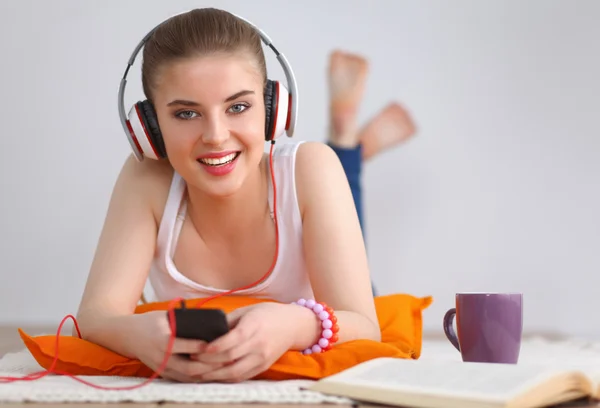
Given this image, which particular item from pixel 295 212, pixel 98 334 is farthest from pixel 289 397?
pixel 295 212

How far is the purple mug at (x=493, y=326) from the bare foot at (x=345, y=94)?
1461 millimetres

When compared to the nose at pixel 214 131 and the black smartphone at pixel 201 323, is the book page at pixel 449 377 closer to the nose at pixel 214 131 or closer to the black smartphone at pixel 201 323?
the black smartphone at pixel 201 323

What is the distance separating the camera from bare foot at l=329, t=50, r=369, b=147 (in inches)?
104

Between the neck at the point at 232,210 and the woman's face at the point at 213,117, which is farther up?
the woman's face at the point at 213,117

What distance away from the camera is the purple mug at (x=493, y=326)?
1201 mm

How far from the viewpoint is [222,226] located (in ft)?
5.18

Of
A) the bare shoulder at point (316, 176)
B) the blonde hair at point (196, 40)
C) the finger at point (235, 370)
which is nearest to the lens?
the finger at point (235, 370)

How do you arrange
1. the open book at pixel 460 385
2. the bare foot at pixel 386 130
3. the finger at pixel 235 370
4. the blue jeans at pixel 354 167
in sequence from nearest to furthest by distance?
the open book at pixel 460 385
the finger at pixel 235 370
the blue jeans at pixel 354 167
the bare foot at pixel 386 130

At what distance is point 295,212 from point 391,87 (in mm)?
1747

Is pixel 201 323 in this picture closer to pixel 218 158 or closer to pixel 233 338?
pixel 233 338

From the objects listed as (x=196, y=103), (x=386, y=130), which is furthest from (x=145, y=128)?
(x=386, y=130)

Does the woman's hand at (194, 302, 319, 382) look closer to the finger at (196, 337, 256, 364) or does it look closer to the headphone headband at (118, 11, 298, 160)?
the finger at (196, 337, 256, 364)

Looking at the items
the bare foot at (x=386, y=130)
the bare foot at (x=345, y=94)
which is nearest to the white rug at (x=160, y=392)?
the bare foot at (x=345, y=94)

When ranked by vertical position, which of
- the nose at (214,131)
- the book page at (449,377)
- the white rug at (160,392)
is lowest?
the white rug at (160,392)
